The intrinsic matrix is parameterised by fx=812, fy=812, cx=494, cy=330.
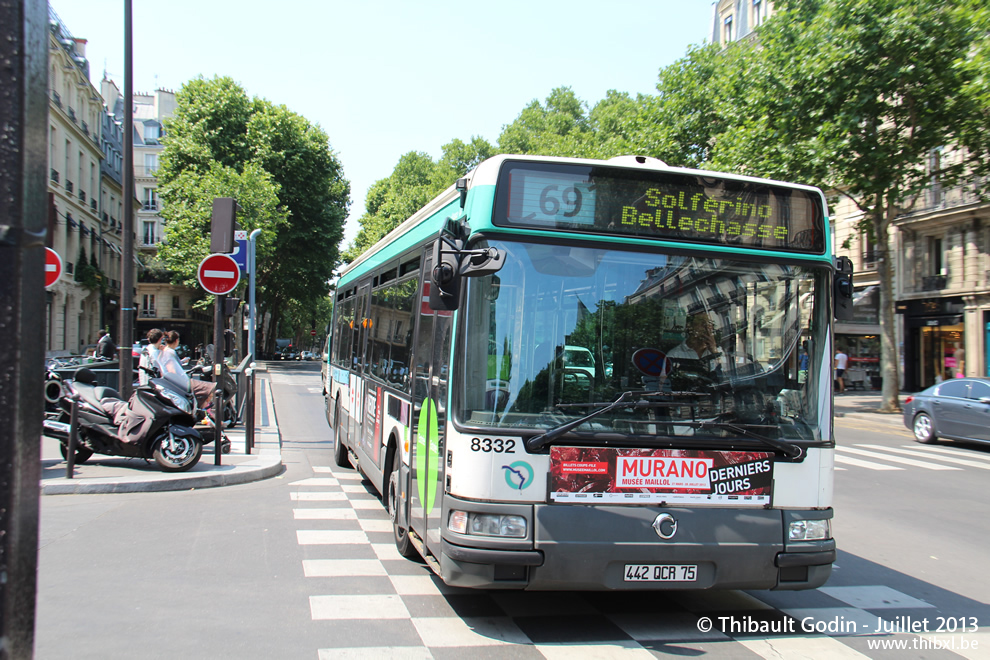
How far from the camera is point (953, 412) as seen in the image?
15.6m

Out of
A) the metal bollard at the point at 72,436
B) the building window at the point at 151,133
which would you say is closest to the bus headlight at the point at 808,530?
the metal bollard at the point at 72,436

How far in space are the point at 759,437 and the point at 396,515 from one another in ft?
9.68

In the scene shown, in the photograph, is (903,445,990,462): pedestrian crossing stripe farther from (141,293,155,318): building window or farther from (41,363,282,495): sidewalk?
(141,293,155,318): building window

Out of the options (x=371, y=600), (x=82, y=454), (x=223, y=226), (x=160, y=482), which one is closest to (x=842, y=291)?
(x=371, y=600)

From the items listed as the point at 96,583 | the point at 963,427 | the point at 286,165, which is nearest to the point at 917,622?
the point at 96,583

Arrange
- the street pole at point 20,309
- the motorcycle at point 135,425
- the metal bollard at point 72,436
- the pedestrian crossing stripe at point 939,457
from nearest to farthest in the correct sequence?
the street pole at point 20,309
the metal bollard at point 72,436
the motorcycle at point 135,425
the pedestrian crossing stripe at point 939,457

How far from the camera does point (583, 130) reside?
193ft

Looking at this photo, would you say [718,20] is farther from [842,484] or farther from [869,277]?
[842,484]

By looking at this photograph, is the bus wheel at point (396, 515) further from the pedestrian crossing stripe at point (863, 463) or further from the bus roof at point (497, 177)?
the pedestrian crossing stripe at point (863, 463)

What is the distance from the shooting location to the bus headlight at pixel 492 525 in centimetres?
438

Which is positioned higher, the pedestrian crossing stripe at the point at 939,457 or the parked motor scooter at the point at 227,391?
the parked motor scooter at the point at 227,391

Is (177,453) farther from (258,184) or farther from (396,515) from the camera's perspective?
(258,184)

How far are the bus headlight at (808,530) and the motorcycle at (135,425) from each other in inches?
281

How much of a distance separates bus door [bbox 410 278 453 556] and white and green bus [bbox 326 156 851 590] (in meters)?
0.04
